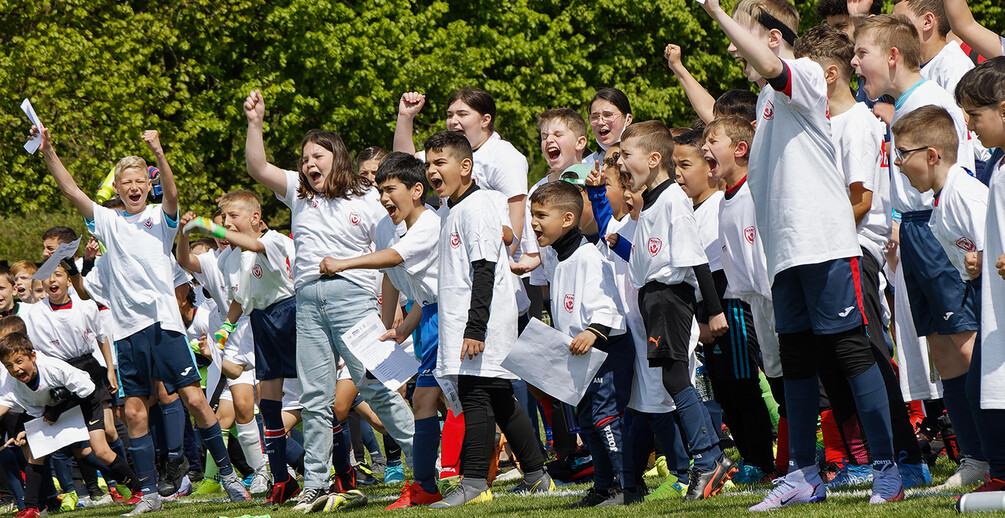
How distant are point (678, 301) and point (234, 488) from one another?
15.5ft

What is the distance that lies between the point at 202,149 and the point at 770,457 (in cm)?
1940

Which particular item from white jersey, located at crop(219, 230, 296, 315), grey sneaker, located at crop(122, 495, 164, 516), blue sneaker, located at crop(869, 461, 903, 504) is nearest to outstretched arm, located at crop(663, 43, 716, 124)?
white jersey, located at crop(219, 230, 296, 315)

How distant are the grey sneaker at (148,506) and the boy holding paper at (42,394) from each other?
3.04ft

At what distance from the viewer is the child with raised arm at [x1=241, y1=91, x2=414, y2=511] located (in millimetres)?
7324

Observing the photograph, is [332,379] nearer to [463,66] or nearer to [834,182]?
[834,182]

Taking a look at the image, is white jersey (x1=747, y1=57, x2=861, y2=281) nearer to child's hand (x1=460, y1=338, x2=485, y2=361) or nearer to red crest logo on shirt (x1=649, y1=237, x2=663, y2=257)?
red crest logo on shirt (x1=649, y1=237, x2=663, y2=257)

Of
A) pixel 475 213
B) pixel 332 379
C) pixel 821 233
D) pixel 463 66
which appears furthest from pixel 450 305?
pixel 463 66

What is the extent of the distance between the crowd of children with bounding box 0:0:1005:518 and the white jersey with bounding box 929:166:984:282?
0.01m

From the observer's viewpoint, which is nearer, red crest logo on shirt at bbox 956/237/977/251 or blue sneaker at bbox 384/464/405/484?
red crest logo on shirt at bbox 956/237/977/251

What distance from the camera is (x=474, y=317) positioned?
648 cm

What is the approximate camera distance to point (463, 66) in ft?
77.9

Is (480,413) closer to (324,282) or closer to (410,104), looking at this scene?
(324,282)

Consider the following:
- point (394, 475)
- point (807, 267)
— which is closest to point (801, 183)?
point (807, 267)

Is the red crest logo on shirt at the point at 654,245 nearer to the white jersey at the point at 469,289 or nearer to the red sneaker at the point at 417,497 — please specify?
the white jersey at the point at 469,289
